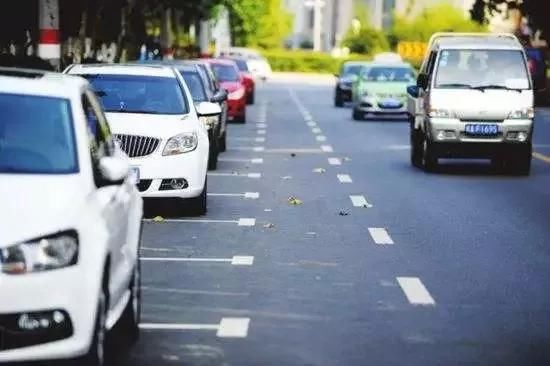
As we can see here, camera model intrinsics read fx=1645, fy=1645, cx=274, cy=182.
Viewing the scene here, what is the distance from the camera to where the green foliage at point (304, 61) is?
112062 mm

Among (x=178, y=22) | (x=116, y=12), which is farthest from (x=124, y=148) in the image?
(x=178, y=22)

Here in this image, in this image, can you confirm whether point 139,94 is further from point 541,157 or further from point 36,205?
point 541,157

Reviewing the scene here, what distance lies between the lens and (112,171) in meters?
7.92

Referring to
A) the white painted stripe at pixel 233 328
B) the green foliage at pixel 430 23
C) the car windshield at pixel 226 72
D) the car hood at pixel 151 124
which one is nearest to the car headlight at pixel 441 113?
the car hood at pixel 151 124

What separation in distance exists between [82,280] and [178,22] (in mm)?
65067

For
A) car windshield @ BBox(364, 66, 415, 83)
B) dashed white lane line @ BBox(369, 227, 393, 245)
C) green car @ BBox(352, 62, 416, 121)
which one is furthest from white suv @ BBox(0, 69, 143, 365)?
car windshield @ BBox(364, 66, 415, 83)

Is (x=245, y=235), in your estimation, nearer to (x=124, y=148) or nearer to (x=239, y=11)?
(x=124, y=148)

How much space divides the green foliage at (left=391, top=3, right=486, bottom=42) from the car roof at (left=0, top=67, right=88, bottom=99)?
101m

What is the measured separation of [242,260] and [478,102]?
10.6 meters

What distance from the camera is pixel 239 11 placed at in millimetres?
88688

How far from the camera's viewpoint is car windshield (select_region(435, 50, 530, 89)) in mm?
23203

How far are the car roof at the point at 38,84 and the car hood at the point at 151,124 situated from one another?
24.5 ft

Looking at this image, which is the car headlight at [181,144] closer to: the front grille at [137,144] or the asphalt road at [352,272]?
the front grille at [137,144]

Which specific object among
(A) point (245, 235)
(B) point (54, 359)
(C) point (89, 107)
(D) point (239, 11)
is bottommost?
(D) point (239, 11)
